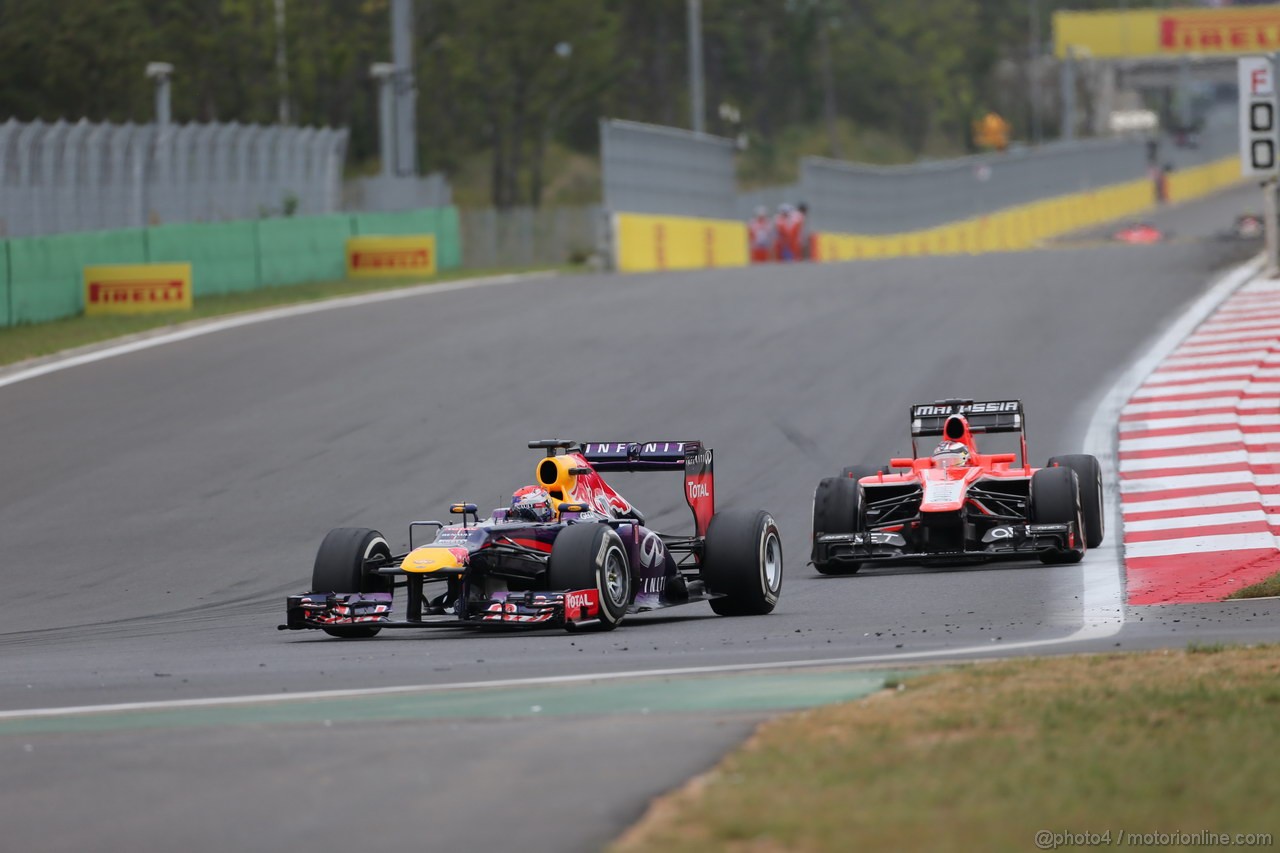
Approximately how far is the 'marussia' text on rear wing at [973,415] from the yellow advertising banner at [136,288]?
664 inches

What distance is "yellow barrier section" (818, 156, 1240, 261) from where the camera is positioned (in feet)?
173

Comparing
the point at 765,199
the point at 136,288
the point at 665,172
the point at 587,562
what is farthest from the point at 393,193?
the point at 587,562

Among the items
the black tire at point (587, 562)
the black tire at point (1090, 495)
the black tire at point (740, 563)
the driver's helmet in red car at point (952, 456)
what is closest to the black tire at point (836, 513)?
the driver's helmet in red car at point (952, 456)

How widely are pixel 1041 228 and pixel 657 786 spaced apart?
6170 cm

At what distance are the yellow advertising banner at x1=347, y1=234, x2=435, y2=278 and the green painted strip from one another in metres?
29.3

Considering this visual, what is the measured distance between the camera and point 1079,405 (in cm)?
2131

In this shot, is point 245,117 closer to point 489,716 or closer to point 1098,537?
point 1098,537

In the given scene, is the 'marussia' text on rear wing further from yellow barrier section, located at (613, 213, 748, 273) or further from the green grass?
yellow barrier section, located at (613, 213, 748, 273)

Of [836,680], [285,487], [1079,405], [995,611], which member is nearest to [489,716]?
[836,680]

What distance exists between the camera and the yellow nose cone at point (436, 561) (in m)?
11.6

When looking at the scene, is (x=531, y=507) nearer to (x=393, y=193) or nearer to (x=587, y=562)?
(x=587, y=562)

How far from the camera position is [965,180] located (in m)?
61.3

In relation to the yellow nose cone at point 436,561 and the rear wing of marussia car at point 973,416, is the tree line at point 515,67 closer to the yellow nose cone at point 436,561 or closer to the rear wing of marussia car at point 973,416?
the rear wing of marussia car at point 973,416

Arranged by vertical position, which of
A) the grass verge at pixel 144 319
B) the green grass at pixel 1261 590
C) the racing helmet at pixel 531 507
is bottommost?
the green grass at pixel 1261 590
